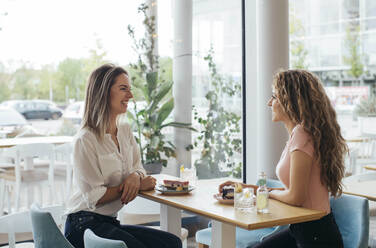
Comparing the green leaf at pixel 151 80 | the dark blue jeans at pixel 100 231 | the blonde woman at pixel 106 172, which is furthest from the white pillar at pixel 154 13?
the dark blue jeans at pixel 100 231

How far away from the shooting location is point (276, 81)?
266cm

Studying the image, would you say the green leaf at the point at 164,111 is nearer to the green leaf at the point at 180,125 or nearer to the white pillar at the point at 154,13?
the green leaf at the point at 180,125

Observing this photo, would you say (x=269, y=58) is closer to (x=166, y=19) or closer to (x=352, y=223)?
(x=166, y=19)

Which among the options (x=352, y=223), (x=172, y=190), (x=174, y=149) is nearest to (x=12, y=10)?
(x=174, y=149)

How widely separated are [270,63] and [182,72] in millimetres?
969

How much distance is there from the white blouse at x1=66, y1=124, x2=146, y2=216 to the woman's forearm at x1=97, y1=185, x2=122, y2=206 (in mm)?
31

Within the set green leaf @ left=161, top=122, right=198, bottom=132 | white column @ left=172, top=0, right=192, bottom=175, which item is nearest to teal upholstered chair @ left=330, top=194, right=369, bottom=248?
green leaf @ left=161, top=122, right=198, bottom=132

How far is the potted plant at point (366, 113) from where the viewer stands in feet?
20.0

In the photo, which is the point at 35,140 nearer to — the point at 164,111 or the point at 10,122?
the point at 10,122

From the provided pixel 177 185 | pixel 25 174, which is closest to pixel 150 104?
pixel 25 174

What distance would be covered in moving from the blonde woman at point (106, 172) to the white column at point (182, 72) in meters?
2.36

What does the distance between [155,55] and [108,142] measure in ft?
8.70

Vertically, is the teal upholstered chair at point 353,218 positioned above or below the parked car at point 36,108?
below

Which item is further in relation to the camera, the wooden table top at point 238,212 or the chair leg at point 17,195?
the chair leg at point 17,195
